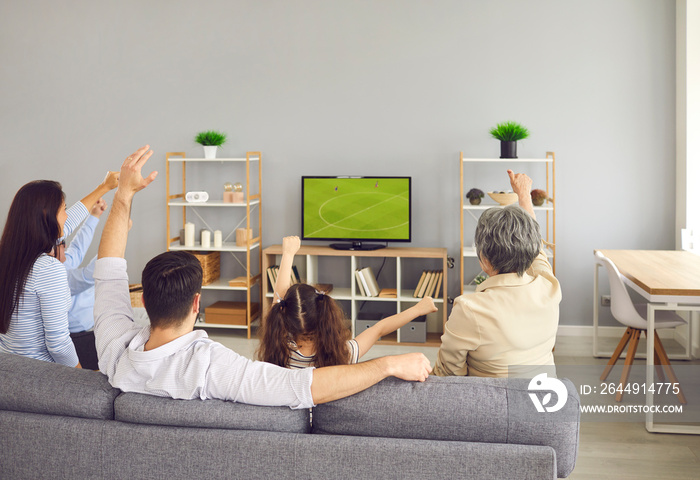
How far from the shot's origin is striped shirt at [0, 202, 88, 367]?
229cm

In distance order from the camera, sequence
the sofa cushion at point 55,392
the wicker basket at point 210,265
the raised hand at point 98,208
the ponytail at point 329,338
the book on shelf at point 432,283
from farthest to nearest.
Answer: the wicker basket at point 210,265 → the book on shelf at point 432,283 → the raised hand at point 98,208 → the ponytail at point 329,338 → the sofa cushion at point 55,392

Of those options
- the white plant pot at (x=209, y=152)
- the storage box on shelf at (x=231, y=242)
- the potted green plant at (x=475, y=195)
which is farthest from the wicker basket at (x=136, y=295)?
the potted green plant at (x=475, y=195)

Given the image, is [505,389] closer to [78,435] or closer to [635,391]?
[78,435]

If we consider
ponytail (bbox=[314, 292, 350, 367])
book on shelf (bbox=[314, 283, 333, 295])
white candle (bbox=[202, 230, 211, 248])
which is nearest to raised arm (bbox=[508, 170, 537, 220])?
ponytail (bbox=[314, 292, 350, 367])

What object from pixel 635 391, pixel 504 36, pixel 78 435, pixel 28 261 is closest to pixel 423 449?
pixel 78 435

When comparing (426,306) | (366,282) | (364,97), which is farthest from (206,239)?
(426,306)

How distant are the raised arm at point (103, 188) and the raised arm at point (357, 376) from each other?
4.56ft

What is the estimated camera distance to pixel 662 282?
321 centimetres

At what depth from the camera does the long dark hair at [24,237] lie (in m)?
2.27

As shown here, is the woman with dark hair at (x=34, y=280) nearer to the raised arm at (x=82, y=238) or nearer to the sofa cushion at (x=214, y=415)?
the raised arm at (x=82, y=238)

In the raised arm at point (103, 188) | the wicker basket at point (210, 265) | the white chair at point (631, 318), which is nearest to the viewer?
the raised arm at point (103, 188)

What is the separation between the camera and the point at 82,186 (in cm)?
544

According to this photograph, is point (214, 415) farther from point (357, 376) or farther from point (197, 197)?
point (197, 197)

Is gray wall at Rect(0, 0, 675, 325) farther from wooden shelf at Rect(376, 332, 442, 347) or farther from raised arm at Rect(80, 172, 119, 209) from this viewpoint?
raised arm at Rect(80, 172, 119, 209)
